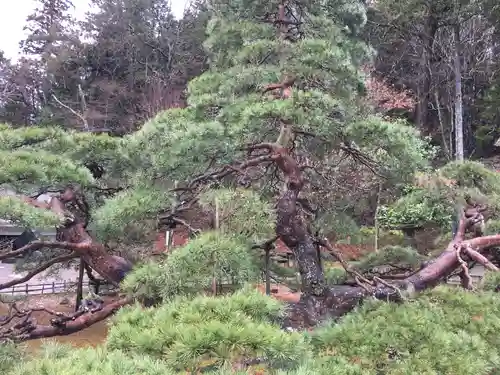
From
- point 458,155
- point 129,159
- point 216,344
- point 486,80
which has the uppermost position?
point 486,80

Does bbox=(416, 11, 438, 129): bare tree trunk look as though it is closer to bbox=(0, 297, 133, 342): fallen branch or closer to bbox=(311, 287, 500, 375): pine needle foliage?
bbox=(311, 287, 500, 375): pine needle foliage

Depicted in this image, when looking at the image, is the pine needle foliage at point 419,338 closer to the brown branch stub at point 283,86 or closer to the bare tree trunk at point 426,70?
the brown branch stub at point 283,86

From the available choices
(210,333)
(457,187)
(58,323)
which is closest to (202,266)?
(210,333)

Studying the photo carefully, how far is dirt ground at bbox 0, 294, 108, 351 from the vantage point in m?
3.91

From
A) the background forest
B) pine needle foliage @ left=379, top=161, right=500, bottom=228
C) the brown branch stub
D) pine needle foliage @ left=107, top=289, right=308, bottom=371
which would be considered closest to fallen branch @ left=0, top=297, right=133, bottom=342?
the background forest

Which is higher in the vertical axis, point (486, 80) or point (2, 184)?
point (486, 80)

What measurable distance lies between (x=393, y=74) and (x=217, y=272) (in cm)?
1130

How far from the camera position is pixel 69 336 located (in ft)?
14.4

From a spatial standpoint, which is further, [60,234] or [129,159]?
[60,234]

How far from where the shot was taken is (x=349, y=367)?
5.74 ft

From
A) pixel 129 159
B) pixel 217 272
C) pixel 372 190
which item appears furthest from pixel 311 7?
pixel 372 190

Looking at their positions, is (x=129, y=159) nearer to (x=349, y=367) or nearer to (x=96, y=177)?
(x=96, y=177)

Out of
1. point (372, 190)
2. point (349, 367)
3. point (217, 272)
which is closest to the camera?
point (349, 367)

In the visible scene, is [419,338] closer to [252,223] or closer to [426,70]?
[252,223]
